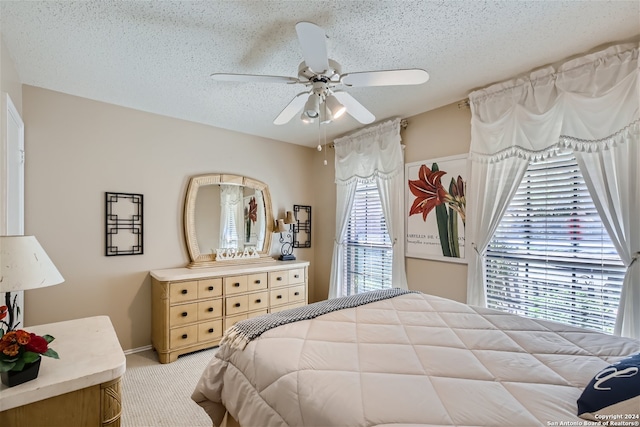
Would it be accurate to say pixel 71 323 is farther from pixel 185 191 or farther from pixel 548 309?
pixel 548 309

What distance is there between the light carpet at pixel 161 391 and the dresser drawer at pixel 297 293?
3.60 feet

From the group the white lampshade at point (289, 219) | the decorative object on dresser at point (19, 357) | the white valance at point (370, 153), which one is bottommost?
the decorative object on dresser at point (19, 357)

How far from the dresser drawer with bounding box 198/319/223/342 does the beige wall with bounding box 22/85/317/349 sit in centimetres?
64

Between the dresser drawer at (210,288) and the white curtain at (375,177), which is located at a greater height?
the white curtain at (375,177)

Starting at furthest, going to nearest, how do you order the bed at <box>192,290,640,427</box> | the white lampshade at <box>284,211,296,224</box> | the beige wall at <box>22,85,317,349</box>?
the white lampshade at <box>284,211,296,224</box>, the beige wall at <box>22,85,317,349</box>, the bed at <box>192,290,640,427</box>

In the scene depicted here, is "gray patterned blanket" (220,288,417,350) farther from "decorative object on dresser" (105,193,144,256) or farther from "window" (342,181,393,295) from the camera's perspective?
"decorative object on dresser" (105,193,144,256)

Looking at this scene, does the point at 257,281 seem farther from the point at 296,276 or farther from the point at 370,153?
the point at 370,153

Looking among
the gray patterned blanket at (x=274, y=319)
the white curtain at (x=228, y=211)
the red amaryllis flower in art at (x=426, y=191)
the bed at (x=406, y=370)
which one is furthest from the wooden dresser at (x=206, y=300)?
the red amaryllis flower in art at (x=426, y=191)

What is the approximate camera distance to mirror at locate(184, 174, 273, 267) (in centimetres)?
344

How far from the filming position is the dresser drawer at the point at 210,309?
3.03 m

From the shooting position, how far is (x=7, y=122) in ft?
6.13

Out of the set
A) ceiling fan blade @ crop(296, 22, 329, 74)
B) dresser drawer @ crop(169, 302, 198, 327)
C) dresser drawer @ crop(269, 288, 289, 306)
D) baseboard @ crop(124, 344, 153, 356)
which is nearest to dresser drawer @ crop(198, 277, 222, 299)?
dresser drawer @ crop(169, 302, 198, 327)

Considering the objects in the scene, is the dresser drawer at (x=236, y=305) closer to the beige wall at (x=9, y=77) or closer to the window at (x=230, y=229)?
the window at (x=230, y=229)

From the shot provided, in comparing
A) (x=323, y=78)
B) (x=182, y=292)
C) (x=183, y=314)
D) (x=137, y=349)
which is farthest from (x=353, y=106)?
(x=137, y=349)
